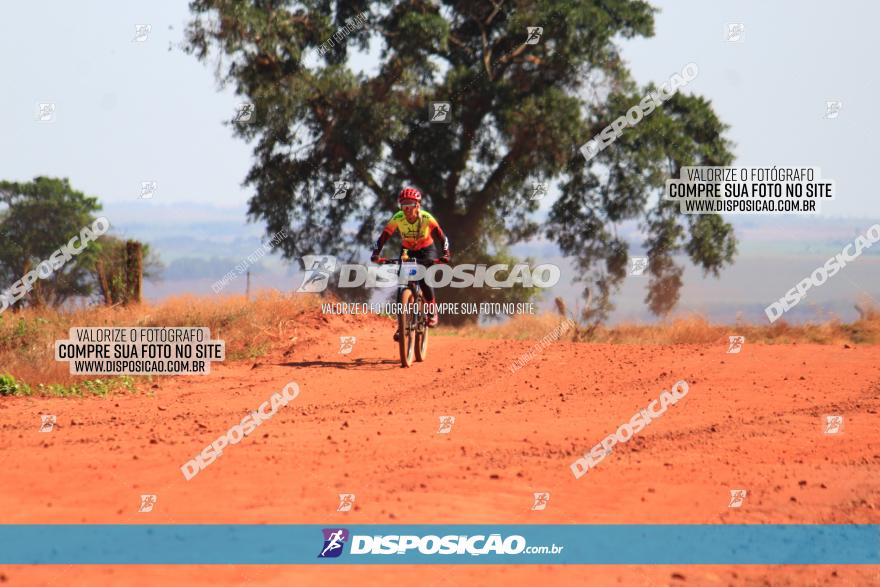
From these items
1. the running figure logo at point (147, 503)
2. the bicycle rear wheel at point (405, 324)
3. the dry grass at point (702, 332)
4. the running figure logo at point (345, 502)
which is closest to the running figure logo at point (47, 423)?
the running figure logo at point (147, 503)

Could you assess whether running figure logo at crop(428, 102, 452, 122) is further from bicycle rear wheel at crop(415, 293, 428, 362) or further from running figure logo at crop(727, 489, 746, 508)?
running figure logo at crop(727, 489, 746, 508)

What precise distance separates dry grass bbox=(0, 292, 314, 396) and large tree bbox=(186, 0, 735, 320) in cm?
965

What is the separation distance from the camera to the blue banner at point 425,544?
21.7 feet

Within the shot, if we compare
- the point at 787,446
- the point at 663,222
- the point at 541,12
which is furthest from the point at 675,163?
the point at 787,446

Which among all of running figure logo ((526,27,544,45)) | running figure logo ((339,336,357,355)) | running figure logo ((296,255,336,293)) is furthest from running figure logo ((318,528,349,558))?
running figure logo ((526,27,544,45))

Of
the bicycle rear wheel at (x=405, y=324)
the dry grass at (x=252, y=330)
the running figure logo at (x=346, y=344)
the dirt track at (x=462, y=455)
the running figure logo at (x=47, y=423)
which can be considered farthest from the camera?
the running figure logo at (x=346, y=344)

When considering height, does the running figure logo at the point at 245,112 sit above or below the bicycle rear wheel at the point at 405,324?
above

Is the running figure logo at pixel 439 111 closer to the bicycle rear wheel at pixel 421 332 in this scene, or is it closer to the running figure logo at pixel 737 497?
the bicycle rear wheel at pixel 421 332

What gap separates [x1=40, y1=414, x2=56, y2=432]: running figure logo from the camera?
34.7ft

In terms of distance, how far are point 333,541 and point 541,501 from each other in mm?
1740

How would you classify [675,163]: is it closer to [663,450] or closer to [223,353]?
[223,353]

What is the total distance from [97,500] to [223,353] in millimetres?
8114

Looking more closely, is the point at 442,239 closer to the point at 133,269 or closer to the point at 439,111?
the point at 133,269

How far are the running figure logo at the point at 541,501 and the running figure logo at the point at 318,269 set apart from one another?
19.1 metres
